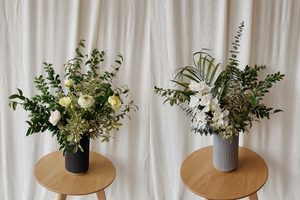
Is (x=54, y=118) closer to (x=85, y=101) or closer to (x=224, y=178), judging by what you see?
(x=85, y=101)

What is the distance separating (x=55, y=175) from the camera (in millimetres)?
1354

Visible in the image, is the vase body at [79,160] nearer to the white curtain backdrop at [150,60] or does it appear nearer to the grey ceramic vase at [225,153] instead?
the white curtain backdrop at [150,60]

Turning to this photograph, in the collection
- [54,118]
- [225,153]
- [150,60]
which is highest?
[150,60]

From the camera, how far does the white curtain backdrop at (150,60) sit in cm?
151

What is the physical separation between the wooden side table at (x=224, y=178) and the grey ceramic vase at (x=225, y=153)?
0.04 m

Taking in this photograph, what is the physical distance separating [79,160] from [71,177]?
10cm

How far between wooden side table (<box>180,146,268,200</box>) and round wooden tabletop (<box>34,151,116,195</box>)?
1.43 ft

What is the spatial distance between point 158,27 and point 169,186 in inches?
43.2

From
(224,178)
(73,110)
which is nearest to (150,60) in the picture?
(73,110)

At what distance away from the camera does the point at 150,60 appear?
1.60m

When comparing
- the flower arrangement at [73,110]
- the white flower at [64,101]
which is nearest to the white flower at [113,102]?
the flower arrangement at [73,110]

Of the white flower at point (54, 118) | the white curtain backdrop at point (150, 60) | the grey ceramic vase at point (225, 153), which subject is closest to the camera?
the white flower at point (54, 118)

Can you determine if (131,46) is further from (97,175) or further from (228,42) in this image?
(97,175)

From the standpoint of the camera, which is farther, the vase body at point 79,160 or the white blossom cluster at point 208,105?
the vase body at point 79,160
